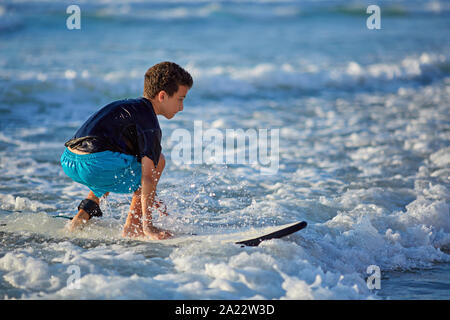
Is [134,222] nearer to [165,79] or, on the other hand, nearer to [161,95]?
[161,95]

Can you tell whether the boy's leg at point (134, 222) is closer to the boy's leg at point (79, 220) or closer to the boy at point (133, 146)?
the boy at point (133, 146)

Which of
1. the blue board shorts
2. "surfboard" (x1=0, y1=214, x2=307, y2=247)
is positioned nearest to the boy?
the blue board shorts

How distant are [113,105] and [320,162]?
11.5ft

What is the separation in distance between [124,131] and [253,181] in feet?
7.99

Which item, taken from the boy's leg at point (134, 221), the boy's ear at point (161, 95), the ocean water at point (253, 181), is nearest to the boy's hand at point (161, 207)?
the ocean water at point (253, 181)

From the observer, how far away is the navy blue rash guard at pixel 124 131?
12.1 feet

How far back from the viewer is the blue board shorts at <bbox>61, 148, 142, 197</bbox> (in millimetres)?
3730


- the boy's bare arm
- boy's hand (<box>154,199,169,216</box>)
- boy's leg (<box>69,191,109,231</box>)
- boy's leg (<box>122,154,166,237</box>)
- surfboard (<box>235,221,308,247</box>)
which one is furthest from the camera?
boy's hand (<box>154,199,169,216</box>)

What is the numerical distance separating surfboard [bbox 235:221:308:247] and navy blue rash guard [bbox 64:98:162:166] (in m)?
0.90

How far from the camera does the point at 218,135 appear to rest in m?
8.04

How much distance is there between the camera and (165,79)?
12.5ft

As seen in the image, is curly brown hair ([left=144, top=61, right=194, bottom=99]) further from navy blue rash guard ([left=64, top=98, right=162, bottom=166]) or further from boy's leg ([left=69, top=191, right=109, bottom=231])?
boy's leg ([left=69, top=191, right=109, bottom=231])

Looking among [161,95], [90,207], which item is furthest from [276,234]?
[90,207]

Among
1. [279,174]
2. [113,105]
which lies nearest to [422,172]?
[279,174]
